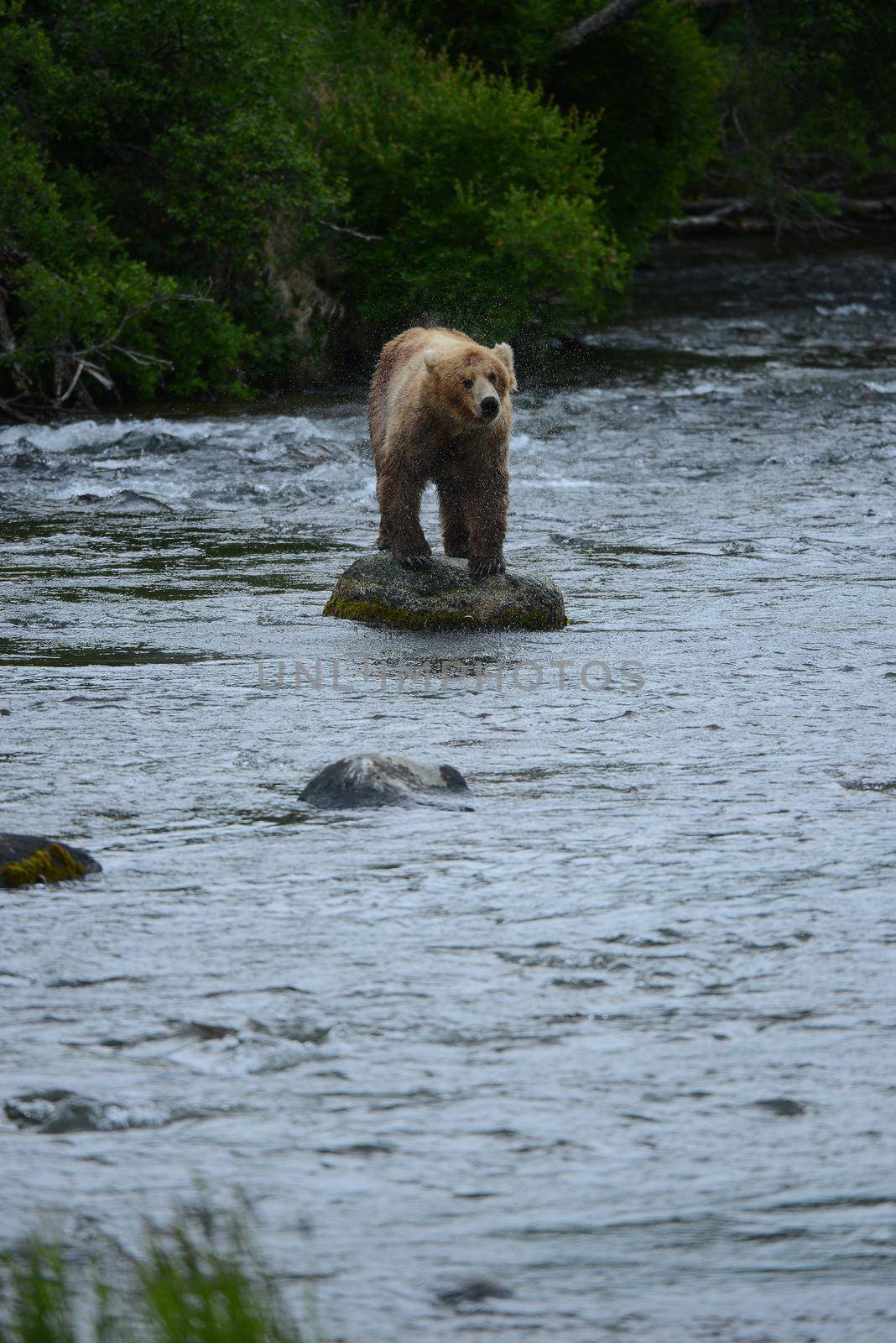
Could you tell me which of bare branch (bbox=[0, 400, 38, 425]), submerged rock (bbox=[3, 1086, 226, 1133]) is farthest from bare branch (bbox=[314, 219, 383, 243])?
submerged rock (bbox=[3, 1086, 226, 1133])

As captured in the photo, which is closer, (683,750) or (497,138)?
(683,750)

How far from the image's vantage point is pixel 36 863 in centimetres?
543

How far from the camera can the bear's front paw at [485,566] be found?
29.9 ft

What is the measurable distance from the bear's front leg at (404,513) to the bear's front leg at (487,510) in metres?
0.26

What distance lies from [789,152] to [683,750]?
30975 mm

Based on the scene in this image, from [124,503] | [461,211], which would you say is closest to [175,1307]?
[124,503]

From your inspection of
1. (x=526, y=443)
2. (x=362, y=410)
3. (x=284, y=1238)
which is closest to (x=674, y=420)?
(x=526, y=443)

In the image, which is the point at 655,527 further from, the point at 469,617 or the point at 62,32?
the point at 62,32

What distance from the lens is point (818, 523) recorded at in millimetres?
12602

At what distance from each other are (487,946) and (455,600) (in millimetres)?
4320

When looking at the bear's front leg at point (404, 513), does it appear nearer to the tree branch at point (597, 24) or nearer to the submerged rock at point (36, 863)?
the submerged rock at point (36, 863)

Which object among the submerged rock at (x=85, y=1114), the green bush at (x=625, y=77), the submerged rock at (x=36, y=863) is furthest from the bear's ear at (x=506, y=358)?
the green bush at (x=625, y=77)

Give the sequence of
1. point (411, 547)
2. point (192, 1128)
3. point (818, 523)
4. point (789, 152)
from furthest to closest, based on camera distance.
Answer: point (789, 152) < point (818, 523) < point (411, 547) < point (192, 1128)

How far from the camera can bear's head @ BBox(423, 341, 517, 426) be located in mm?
8359
